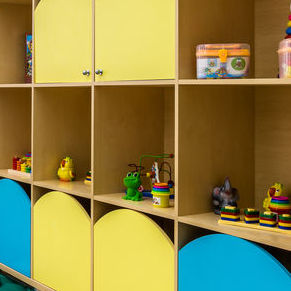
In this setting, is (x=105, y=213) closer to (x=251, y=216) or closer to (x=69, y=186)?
(x=69, y=186)

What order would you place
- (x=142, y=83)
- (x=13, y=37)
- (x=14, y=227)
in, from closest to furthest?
(x=142, y=83)
(x=14, y=227)
(x=13, y=37)

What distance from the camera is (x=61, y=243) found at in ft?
7.98

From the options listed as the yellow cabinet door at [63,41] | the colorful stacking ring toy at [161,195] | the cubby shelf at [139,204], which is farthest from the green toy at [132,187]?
the yellow cabinet door at [63,41]

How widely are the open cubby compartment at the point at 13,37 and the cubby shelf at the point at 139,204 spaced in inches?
42.6

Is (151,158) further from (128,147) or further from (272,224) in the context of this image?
(272,224)

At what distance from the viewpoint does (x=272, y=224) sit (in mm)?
1639

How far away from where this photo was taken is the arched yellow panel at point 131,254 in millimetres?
1908

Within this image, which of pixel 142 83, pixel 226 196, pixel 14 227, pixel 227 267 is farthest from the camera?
pixel 14 227

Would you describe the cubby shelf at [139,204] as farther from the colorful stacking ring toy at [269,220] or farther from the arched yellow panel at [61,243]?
the colorful stacking ring toy at [269,220]

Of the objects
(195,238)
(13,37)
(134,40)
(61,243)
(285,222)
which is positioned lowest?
(61,243)

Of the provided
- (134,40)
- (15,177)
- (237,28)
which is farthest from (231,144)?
(15,177)

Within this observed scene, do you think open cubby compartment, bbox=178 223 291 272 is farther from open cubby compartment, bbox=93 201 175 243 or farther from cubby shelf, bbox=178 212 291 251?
open cubby compartment, bbox=93 201 175 243

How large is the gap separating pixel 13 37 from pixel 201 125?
148 cm

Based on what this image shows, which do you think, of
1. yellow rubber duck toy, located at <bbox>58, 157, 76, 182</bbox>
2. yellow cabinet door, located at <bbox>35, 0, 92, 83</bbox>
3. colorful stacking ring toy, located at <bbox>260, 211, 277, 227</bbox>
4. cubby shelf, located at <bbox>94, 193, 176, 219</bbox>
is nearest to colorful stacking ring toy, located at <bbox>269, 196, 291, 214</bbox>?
colorful stacking ring toy, located at <bbox>260, 211, 277, 227</bbox>
